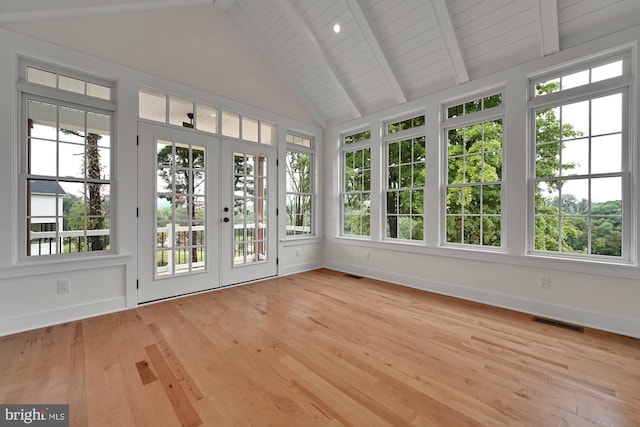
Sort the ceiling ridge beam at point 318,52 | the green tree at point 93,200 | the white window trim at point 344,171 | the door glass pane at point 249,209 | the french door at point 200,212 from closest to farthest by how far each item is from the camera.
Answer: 1. the green tree at point 93,200
2. the french door at point 200,212
3. the ceiling ridge beam at point 318,52
4. the door glass pane at point 249,209
5. the white window trim at point 344,171

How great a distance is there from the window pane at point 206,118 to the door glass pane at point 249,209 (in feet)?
1.67

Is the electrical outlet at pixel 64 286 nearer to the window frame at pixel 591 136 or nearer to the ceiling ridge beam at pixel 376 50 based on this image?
the ceiling ridge beam at pixel 376 50

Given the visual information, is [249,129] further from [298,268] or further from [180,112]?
[298,268]

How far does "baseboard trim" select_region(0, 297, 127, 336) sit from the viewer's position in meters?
2.49

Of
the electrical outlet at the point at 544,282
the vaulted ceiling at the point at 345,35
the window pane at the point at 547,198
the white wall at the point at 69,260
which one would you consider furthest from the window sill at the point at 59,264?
the window pane at the point at 547,198

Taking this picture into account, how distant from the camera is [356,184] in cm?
502

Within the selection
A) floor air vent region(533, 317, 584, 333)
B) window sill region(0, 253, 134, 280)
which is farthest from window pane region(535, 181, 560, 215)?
window sill region(0, 253, 134, 280)

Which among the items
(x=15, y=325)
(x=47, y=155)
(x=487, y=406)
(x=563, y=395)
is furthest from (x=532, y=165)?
(x=15, y=325)

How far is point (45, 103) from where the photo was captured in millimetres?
2756

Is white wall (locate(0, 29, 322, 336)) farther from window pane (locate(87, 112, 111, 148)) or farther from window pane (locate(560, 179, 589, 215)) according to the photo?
window pane (locate(560, 179, 589, 215))

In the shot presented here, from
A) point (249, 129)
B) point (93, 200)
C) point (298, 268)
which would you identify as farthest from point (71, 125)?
point (298, 268)

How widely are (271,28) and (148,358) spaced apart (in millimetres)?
4412

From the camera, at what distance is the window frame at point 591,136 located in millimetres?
2594

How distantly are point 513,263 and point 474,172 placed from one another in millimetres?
1212
